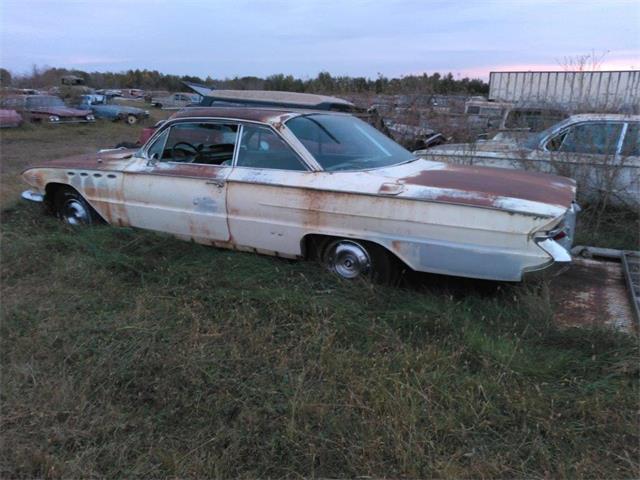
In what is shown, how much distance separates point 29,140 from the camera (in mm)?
17703

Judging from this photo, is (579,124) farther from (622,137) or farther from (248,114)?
(248,114)

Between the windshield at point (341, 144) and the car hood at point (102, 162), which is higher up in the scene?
the windshield at point (341, 144)

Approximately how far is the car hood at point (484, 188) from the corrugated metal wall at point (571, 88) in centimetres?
333

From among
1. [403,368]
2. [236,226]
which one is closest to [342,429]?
[403,368]

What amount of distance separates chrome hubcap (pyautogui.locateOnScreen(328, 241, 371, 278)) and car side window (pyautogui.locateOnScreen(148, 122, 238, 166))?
124cm

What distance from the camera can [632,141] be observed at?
19.3ft

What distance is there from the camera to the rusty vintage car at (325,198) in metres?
3.41

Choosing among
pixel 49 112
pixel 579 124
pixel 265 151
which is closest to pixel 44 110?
pixel 49 112

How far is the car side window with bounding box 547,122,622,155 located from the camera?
5945 millimetres

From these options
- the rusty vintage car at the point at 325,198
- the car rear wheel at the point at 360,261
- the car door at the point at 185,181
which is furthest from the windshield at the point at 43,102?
the car rear wheel at the point at 360,261

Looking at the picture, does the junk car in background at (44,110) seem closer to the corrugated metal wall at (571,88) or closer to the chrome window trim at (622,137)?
the corrugated metal wall at (571,88)

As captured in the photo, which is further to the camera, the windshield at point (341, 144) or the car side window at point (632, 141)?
the car side window at point (632, 141)

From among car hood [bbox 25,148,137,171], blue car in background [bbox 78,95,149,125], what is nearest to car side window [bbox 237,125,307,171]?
car hood [bbox 25,148,137,171]

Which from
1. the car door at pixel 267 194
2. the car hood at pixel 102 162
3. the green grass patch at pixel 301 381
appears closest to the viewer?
the green grass patch at pixel 301 381
